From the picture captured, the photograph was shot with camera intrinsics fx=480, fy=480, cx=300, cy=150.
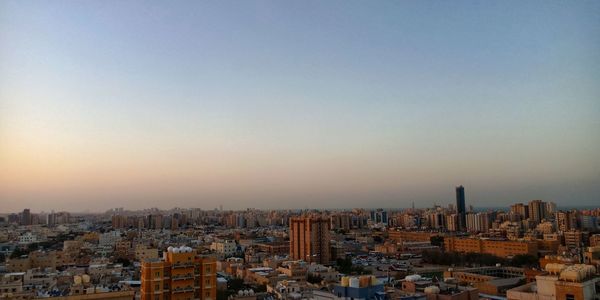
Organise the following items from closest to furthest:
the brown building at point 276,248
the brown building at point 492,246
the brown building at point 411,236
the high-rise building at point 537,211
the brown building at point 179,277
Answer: the brown building at point 179,277 → the brown building at point 492,246 → the brown building at point 276,248 → the brown building at point 411,236 → the high-rise building at point 537,211

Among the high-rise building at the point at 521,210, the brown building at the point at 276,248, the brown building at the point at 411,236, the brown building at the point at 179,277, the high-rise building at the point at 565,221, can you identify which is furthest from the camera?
the high-rise building at the point at 521,210

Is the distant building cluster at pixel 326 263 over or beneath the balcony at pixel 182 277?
beneath

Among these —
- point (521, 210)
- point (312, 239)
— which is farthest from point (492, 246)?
point (521, 210)

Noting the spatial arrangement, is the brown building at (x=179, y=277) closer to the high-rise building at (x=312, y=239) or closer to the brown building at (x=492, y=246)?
the high-rise building at (x=312, y=239)

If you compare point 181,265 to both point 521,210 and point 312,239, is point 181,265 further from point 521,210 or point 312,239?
point 521,210

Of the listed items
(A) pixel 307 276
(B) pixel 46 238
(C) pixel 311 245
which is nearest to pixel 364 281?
(A) pixel 307 276

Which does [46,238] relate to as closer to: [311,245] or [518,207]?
[311,245]

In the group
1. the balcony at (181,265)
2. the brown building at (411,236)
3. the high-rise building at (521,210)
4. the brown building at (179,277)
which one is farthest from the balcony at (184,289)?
the high-rise building at (521,210)
